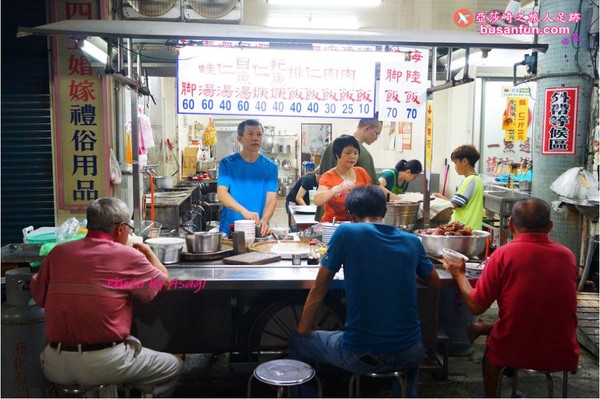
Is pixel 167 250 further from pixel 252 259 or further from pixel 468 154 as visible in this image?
pixel 468 154

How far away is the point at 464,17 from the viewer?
23.0 feet

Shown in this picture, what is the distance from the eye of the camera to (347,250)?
2.41 m

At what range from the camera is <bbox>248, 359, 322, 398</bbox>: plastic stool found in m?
2.23

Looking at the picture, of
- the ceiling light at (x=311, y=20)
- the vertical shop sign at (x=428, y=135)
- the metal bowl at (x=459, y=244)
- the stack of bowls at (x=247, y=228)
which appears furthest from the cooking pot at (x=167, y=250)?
the ceiling light at (x=311, y=20)

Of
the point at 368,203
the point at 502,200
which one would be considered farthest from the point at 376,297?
the point at 502,200

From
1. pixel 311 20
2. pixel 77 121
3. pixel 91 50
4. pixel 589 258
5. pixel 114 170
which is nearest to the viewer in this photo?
pixel 91 50

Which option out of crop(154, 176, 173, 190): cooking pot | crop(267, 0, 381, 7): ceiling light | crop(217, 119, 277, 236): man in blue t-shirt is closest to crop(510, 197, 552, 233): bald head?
crop(217, 119, 277, 236): man in blue t-shirt

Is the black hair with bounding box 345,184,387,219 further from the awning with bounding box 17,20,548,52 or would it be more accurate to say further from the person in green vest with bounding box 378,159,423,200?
the person in green vest with bounding box 378,159,423,200

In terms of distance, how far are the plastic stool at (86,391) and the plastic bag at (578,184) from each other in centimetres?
454

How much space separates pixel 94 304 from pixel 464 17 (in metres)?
6.52

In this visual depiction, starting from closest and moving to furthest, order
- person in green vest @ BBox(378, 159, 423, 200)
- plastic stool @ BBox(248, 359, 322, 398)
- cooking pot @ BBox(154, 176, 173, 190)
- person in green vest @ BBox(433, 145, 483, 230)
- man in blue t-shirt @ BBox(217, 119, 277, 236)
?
1. plastic stool @ BBox(248, 359, 322, 398)
2. man in blue t-shirt @ BBox(217, 119, 277, 236)
3. person in green vest @ BBox(433, 145, 483, 230)
4. person in green vest @ BBox(378, 159, 423, 200)
5. cooking pot @ BBox(154, 176, 173, 190)

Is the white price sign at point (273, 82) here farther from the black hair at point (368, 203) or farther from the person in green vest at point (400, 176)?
the person in green vest at point (400, 176)

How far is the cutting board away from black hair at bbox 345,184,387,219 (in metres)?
0.76

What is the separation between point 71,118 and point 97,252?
9.80 feet
